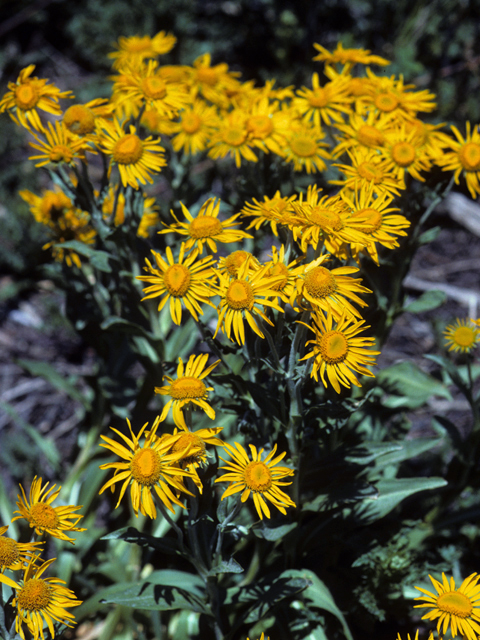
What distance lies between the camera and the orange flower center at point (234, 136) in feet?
7.97

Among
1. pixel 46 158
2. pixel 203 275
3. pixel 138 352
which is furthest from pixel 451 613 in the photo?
pixel 46 158

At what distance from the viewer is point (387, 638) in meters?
2.51

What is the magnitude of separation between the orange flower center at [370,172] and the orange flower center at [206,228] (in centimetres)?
56

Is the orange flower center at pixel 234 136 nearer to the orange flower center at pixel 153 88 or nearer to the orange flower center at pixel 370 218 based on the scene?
the orange flower center at pixel 153 88

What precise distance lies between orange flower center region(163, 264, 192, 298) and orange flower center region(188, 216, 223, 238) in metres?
0.18

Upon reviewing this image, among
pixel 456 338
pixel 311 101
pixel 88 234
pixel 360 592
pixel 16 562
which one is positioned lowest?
pixel 360 592

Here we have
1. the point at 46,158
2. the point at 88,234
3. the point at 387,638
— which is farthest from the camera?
the point at 88,234

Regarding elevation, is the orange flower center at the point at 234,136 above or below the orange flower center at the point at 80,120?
below

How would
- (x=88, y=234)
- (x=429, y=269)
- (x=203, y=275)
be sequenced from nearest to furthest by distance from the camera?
(x=203, y=275)
(x=88, y=234)
(x=429, y=269)

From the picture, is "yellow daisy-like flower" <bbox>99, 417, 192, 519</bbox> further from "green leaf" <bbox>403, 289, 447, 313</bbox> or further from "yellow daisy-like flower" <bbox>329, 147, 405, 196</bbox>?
"green leaf" <bbox>403, 289, 447, 313</bbox>

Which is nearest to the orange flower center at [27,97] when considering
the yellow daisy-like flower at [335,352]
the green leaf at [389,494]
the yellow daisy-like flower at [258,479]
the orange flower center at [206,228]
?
the orange flower center at [206,228]

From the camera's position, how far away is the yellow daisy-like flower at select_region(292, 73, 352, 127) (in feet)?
8.00

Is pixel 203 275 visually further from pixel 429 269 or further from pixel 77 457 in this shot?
pixel 429 269

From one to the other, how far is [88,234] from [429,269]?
9.27 ft
